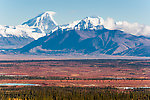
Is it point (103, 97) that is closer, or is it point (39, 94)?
point (103, 97)

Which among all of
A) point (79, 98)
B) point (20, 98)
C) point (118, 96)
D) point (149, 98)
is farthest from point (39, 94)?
point (149, 98)

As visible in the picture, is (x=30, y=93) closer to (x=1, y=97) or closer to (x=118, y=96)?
(x=1, y=97)

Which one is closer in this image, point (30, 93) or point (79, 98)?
point (79, 98)

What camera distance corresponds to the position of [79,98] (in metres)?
148

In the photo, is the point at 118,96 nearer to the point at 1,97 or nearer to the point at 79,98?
the point at 79,98

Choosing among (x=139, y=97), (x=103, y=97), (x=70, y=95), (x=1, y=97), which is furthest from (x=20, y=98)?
(x=139, y=97)

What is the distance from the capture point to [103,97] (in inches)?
5842

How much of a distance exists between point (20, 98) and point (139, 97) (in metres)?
43.4

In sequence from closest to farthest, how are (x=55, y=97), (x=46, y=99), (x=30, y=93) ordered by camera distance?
(x=46, y=99) → (x=55, y=97) → (x=30, y=93)

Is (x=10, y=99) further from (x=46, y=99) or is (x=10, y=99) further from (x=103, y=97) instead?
(x=103, y=97)

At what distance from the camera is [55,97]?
154250 mm

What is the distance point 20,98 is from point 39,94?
8681mm

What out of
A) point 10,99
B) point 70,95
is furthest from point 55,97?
point 10,99

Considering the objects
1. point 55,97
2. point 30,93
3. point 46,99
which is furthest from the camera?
point 30,93
